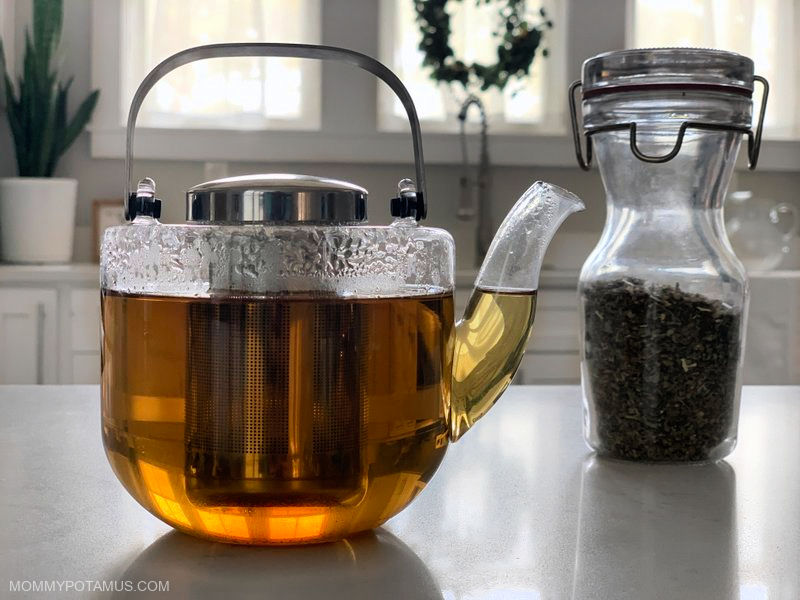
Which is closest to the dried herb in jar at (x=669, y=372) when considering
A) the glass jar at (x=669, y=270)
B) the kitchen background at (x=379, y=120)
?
the glass jar at (x=669, y=270)

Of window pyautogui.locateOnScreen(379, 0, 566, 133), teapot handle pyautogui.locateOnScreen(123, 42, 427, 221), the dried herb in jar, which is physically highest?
window pyautogui.locateOnScreen(379, 0, 566, 133)

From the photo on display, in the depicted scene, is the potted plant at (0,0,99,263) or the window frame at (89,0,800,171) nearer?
the potted plant at (0,0,99,263)

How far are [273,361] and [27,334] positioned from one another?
194 cm

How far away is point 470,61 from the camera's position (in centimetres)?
268

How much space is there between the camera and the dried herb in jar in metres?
0.66

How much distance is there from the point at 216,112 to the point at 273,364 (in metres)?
2.32

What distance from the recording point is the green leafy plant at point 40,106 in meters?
2.35

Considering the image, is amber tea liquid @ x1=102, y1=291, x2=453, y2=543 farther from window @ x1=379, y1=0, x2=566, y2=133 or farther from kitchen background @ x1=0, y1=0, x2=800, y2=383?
window @ x1=379, y1=0, x2=566, y2=133

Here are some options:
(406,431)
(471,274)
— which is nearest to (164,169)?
(471,274)

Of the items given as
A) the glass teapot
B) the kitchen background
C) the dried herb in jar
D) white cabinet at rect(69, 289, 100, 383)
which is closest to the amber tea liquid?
the glass teapot

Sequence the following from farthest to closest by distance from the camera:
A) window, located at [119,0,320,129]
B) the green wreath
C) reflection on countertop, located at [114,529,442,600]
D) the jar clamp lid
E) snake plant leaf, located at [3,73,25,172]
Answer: window, located at [119,0,320,129] → the green wreath → snake plant leaf, located at [3,73,25,172] → the jar clamp lid → reflection on countertop, located at [114,529,442,600]

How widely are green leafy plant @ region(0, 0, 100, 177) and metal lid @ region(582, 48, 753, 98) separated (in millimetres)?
1991

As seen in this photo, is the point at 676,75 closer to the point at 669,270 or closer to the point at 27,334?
the point at 669,270

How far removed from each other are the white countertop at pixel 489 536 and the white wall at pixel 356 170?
1915 millimetres
